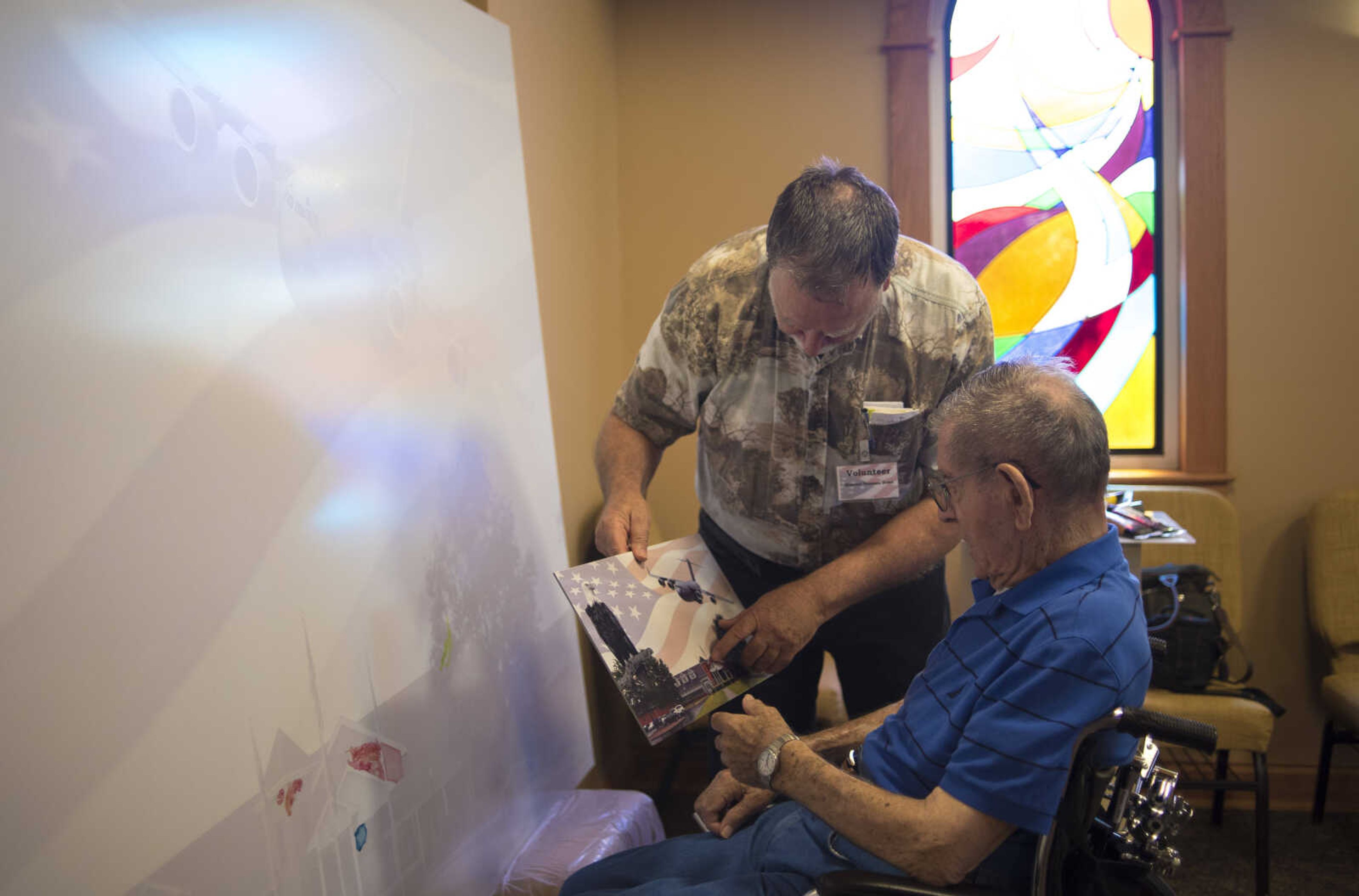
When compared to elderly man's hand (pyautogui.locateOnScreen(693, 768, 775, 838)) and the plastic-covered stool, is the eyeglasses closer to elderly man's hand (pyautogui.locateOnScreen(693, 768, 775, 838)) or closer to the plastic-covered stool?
elderly man's hand (pyautogui.locateOnScreen(693, 768, 775, 838))

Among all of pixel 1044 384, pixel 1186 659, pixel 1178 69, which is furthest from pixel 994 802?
pixel 1178 69

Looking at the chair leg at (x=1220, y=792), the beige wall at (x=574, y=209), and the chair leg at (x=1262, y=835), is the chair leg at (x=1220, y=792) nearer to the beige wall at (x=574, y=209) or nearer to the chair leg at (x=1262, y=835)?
the chair leg at (x=1262, y=835)

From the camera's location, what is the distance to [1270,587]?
12.1 ft

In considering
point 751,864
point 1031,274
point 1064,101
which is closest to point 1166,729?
point 751,864

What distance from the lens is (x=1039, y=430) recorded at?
4.09 feet

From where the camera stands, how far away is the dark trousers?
202 centimetres

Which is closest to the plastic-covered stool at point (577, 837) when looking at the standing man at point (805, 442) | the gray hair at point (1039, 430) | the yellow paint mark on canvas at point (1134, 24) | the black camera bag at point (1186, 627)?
the standing man at point (805, 442)

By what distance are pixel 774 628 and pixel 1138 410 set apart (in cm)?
285

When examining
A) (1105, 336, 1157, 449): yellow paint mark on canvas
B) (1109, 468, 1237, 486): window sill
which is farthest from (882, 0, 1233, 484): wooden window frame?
(1105, 336, 1157, 449): yellow paint mark on canvas

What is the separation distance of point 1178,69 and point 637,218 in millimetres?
2218

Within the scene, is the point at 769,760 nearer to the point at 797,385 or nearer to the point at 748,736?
the point at 748,736

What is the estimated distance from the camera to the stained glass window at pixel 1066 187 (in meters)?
3.83

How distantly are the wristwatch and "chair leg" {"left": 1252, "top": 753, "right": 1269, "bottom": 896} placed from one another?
2.27 metres

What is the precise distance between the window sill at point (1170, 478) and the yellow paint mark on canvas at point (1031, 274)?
2.37ft
